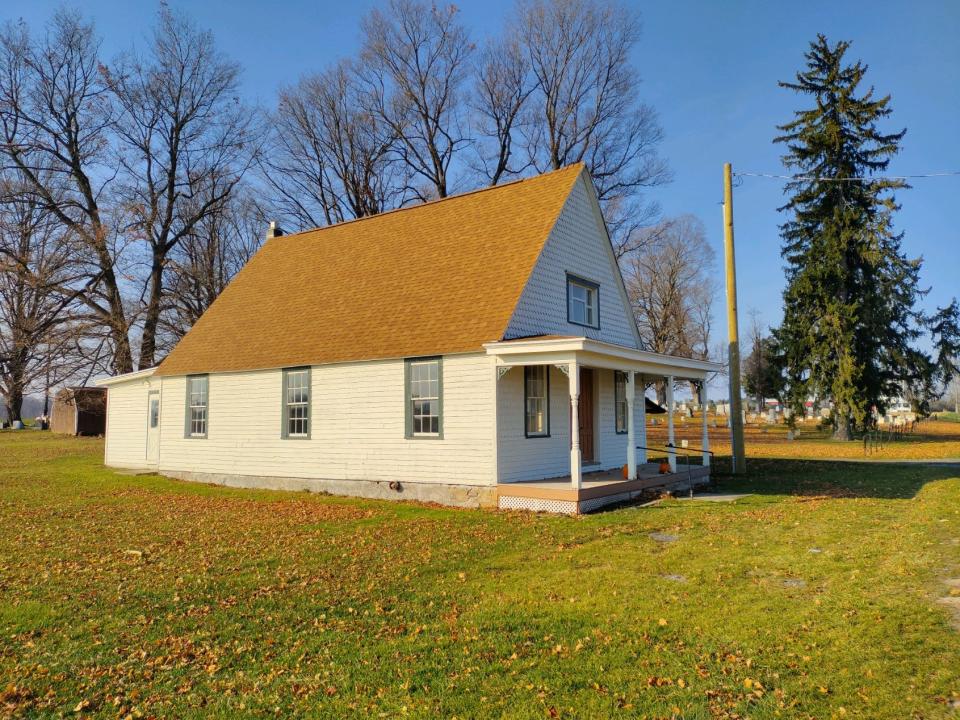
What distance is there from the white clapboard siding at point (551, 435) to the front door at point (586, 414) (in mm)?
167

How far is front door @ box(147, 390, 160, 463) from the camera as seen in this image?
2155cm

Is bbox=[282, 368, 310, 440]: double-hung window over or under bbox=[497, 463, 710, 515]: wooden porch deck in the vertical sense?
over

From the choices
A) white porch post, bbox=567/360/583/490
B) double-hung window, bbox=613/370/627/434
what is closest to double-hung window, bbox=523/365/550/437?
white porch post, bbox=567/360/583/490

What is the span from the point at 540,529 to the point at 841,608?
535cm

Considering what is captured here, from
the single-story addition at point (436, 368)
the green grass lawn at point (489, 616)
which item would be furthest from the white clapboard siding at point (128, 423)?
the green grass lawn at point (489, 616)

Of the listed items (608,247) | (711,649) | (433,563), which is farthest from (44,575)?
(608,247)

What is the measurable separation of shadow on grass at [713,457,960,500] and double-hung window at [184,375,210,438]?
1455cm

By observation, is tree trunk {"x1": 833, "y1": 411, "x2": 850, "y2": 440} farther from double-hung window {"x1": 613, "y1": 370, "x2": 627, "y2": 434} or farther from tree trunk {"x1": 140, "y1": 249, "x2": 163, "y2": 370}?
tree trunk {"x1": 140, "y1": 249, "x2": 163, "y2": 370}

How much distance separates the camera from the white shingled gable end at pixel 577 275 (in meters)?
14.8

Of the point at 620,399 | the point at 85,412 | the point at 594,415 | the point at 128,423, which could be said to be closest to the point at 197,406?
the point at 128,423

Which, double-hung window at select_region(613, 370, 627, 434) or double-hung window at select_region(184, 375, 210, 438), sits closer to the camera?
double-hung window at select_region(613, 370, 627, 434)

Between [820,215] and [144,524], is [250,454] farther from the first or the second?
[820,215]

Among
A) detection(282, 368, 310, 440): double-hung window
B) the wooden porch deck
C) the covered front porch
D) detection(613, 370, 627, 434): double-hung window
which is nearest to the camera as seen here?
the wooden porch deck

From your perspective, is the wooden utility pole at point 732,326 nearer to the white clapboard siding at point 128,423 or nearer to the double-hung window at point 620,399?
the double-hung window at point 620,399
